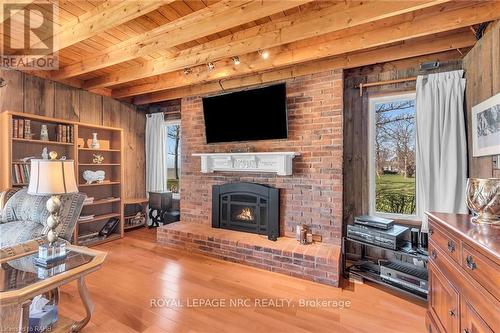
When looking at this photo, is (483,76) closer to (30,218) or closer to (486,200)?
(486,200)

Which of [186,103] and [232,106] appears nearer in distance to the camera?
[232,106]

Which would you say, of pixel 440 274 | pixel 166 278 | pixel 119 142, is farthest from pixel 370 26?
pixel 119 142

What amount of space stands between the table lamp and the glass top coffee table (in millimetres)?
91

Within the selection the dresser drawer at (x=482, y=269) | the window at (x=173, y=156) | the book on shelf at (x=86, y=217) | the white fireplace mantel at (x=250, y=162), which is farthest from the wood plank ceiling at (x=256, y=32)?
the book on shelf at (x=86, y=217)

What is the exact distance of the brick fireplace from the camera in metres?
2.78

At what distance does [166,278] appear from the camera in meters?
2.61

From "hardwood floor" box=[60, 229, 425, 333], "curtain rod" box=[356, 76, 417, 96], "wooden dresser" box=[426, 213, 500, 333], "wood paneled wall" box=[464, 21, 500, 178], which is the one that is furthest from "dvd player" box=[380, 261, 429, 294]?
"curtain rod" box=[356, 76, 417, 96]

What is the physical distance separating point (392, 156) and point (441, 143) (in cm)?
57

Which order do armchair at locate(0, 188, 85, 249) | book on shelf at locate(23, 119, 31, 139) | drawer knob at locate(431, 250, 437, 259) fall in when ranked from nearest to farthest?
1. drawer knob at locate(431, 250, 437, 259)
2. armchair at locate(0, 188, 85, 249)
3. book on shelf at locate(23, 119, 31, 139)

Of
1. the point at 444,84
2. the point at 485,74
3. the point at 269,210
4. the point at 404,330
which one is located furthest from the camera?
the point at 269,210

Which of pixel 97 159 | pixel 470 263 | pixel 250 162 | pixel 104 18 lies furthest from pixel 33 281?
pixel 97 159

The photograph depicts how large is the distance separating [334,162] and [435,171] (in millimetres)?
1007

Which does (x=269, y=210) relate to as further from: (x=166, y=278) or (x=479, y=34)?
(x=479, y=34)

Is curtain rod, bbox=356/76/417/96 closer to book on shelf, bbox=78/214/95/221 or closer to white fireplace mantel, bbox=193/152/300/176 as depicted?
white fireplace mantel, bbox=193/152/300/176
